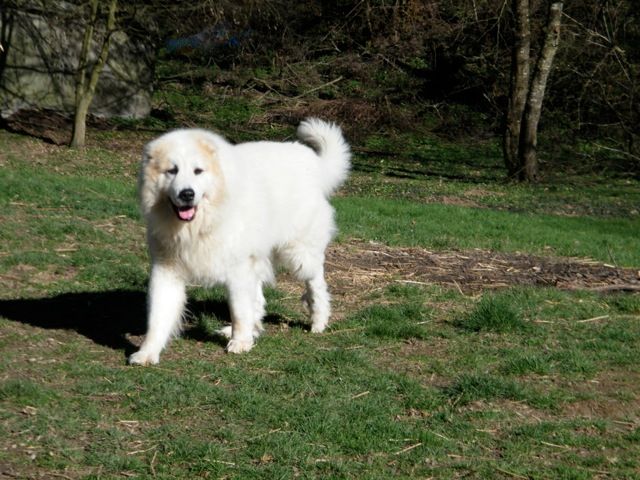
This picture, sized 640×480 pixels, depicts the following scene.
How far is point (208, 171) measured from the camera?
6207 mm

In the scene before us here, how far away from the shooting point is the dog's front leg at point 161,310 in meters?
6.23

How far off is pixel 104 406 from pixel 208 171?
1766 millimetres

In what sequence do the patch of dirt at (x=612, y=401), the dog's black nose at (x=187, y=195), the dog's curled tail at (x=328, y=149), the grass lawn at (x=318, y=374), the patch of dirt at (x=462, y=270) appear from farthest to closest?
the patch of dirt at (x=462, y=270), the dog's curled tail at (x=328, y=149), the dog's black nose at (x=187, y=195), the patch of dirt at (x=612, y=401), the grass lawn at (x=318, y=374)

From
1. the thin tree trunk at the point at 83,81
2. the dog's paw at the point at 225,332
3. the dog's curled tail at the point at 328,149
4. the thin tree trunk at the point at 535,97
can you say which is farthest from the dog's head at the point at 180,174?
the thin tree trunk at the point at 535,97

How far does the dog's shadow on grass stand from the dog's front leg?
324mm

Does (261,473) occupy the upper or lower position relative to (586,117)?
lower

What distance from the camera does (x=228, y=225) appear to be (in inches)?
253

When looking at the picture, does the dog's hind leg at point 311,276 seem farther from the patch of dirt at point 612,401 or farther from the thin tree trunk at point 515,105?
the thin tree trunk at point 515,105

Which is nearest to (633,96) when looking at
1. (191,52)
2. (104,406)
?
(191,52)

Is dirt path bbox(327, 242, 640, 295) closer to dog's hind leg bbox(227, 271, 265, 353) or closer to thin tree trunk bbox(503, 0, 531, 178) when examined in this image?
dog's hind leg bbox(227, 271, 265, 353)

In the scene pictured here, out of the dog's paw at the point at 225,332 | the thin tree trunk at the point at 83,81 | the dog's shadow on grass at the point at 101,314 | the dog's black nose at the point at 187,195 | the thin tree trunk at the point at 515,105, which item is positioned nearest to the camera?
the dog's black nose at the point at 187,195

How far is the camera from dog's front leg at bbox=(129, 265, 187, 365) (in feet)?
20.4

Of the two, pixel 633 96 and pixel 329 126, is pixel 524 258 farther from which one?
pixel 633 96

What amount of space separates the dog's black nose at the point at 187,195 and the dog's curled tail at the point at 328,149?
201cm
